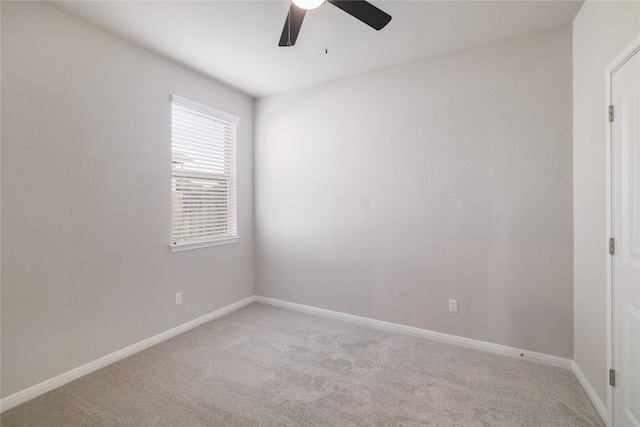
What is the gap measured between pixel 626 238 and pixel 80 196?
3541 millimetres

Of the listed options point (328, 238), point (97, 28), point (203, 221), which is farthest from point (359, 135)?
point (97, 28)

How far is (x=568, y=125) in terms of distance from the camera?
2.30 m

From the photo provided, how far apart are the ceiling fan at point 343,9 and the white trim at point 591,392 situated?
106 inches

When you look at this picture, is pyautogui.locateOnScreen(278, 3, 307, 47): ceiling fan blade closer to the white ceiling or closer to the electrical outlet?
the white ceiling

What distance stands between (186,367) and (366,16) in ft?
9.32

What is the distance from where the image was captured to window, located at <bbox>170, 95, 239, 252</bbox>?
3008 millimetres

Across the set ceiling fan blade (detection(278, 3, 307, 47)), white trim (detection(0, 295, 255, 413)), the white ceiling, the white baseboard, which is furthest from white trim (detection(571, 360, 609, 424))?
white trim (detection(0, 295, 255, 413))

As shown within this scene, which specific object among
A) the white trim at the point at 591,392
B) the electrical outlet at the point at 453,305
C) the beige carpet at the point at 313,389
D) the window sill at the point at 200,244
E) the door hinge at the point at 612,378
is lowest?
the beige carpet at the point at 313,389

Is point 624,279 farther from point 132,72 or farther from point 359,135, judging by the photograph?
point 132,72

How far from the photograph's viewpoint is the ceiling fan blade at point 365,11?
1686mm

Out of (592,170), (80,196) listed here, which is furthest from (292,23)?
(592,170)

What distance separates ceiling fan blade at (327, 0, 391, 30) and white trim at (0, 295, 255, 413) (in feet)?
10.1

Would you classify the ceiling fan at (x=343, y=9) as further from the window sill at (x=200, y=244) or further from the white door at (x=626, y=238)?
the window sill at (x=200, y=244)

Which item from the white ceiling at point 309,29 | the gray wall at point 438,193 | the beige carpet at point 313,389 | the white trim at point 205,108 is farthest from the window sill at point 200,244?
the white ceiling at point 309,29
